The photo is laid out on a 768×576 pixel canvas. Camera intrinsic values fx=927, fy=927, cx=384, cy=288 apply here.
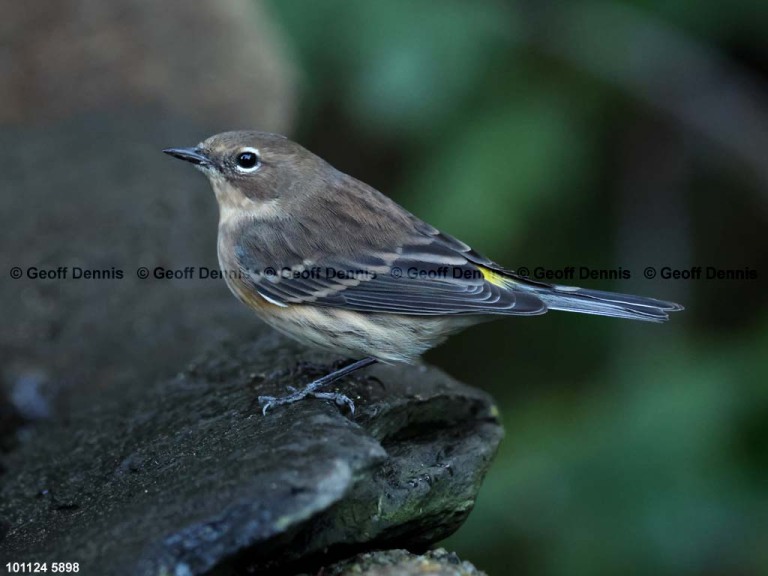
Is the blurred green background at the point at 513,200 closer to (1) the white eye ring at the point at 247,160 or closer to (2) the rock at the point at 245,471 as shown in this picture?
(2) the rock at the point at 245,471

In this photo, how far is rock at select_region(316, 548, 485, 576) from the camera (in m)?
2.50

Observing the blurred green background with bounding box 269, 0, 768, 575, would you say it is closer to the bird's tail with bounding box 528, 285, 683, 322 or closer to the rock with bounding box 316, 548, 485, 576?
the bird's tail with bounding box 528, 285, 683, 322

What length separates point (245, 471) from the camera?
2.46 m

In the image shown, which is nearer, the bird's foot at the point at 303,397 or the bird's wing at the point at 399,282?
the bird's foot at the point at 303,397

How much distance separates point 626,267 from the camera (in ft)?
20.7

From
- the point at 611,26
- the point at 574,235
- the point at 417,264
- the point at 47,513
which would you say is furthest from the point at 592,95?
the point at 47,513

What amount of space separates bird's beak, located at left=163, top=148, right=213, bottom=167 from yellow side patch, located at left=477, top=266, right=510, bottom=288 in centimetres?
126

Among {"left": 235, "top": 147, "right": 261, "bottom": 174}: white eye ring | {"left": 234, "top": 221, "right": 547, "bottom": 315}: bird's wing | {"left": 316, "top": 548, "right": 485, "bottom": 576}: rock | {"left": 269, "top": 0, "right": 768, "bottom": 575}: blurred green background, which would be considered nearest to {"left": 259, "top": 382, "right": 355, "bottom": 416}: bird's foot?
{"left": 234, "top": 221, "right": 547, "bottom": 315}: bird's wing

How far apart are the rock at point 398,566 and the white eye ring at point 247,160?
196 centimetres

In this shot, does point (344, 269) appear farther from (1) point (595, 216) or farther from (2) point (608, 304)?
(1) point (595, 216)

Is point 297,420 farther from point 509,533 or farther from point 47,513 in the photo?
point 509,533

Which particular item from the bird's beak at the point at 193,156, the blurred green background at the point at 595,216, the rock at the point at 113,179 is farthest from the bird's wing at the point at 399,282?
the blurred green background at the point at 595,216

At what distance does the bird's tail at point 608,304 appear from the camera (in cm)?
361

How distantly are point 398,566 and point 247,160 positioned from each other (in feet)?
6.91
